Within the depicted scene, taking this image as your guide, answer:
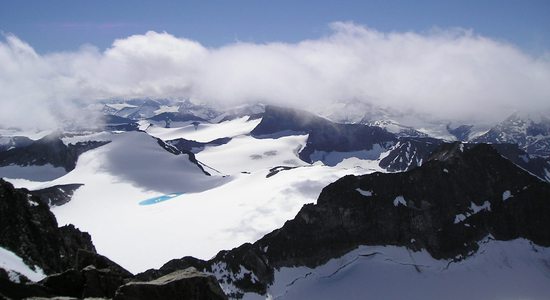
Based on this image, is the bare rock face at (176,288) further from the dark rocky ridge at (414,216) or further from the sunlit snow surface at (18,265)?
the dark rocky ridge at (414,216)

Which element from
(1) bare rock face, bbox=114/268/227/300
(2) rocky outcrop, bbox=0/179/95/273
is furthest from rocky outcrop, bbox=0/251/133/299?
(2) rocky outcrop, bbox=0/179/95/273

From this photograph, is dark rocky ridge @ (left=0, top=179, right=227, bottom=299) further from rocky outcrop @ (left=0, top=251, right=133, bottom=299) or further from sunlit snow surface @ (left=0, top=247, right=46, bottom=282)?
sunlit snow surface @ (left=0, top=247, right=46, bottom=282)

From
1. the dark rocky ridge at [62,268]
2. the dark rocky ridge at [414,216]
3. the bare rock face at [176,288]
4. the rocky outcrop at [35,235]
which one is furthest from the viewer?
the dark rocky ridge at [414,216]

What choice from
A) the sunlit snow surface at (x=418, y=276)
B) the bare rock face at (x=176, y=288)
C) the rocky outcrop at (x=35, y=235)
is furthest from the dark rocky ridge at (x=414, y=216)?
the bare rock face at (x=176, y=288)

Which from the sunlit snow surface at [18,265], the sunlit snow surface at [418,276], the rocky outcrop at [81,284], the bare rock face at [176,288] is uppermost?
the sunlit snow surface at [18,265]

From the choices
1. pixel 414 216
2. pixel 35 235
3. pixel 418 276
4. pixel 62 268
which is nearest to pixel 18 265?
pixel 62 268

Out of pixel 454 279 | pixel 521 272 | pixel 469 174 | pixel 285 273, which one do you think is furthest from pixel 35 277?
pixel 469 174
